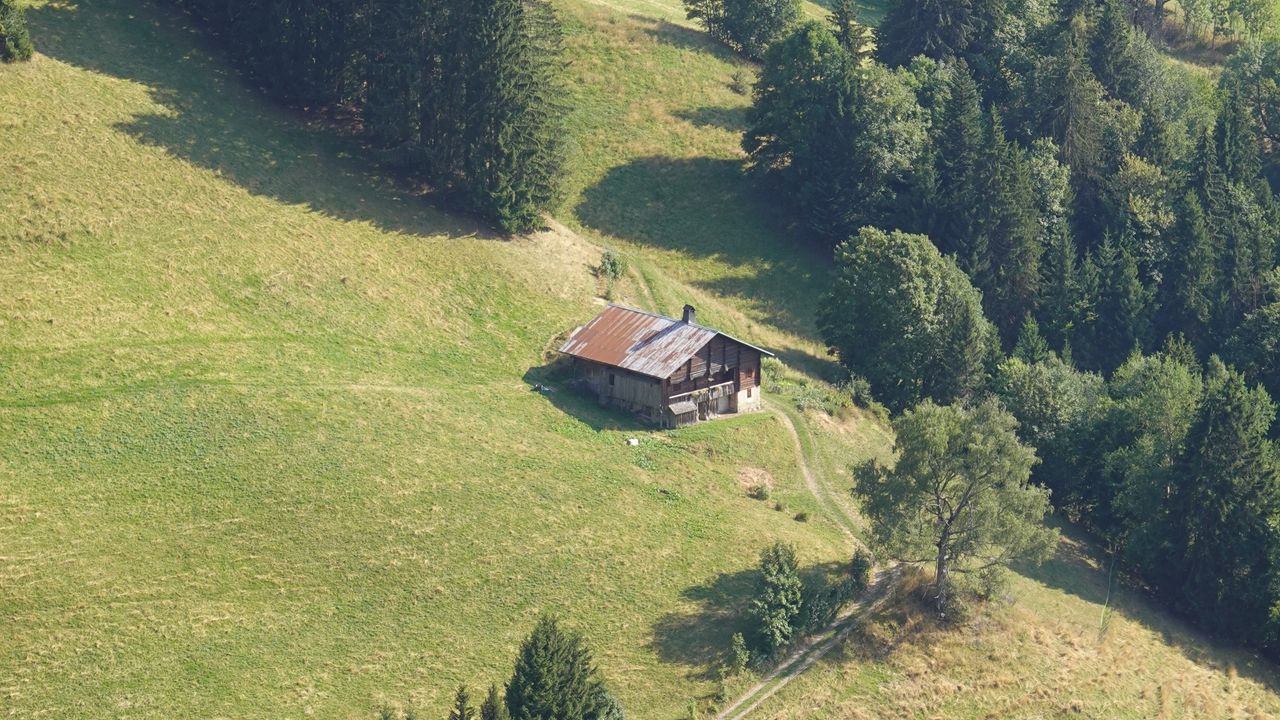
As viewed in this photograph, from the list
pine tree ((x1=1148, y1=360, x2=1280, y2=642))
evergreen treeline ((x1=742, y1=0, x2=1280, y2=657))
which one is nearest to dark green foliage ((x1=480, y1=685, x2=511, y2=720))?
evergreen treeline ((x1=742, y1=0, x2=1280, y2=657))

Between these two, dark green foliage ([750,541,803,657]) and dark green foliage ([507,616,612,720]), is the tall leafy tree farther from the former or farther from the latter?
dark green foliage ([507,616,612,720])

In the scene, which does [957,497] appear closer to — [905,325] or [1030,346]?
[905,325]

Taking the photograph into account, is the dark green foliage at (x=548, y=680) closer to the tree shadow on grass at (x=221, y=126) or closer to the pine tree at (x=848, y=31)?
the tree shadow on grass at (x=221, y=126)

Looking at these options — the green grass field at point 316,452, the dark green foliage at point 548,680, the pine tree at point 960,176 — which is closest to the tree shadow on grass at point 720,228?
the green grass field at point 316,452

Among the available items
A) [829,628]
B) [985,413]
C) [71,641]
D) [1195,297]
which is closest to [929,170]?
[1195,297]

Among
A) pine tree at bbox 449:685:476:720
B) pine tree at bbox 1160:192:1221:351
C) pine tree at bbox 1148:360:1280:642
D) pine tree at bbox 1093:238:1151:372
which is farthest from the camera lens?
pine tree at bbox 1160:192:1221:351

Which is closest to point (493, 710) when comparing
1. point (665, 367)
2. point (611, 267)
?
point (665, 367)

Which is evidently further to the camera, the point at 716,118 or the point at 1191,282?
the point at 716,118
